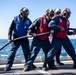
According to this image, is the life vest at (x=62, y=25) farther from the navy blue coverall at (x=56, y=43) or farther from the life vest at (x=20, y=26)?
the life vest at (x=20, y=26)

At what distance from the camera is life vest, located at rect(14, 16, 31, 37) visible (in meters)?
7.30

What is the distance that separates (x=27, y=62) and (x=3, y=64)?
1.36 m

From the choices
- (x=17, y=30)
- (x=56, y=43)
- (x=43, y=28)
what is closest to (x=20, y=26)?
(x=17, y=30)

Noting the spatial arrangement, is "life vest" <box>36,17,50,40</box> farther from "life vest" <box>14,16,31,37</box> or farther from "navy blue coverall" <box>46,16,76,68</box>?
"life vest" <box>14,16,31,37</box>

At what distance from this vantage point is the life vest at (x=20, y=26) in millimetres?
7305

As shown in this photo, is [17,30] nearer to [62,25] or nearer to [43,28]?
[43,28]

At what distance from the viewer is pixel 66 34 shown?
24.4ft

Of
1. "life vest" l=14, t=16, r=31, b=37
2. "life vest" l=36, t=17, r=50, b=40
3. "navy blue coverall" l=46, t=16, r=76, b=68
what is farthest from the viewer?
"life vest" l=14, t=16, r=31, b=37

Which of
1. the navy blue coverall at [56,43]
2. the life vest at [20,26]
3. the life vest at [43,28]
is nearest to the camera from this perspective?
the navy blue coverall at [56,43]

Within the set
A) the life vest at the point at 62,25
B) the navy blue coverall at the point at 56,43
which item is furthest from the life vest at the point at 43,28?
the life vest at the point at 62,25

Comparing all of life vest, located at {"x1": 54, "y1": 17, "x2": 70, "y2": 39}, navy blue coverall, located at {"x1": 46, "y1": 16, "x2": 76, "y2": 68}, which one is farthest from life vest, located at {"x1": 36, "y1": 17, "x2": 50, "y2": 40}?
life vest, located at {"x1": 54, "y1": 17, "x2": 70, "y2": 39}

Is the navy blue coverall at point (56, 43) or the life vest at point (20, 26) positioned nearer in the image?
the navy blue coverall at point (56, 43)

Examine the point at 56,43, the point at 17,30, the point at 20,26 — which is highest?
the point at 20,26

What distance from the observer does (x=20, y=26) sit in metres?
7.31
